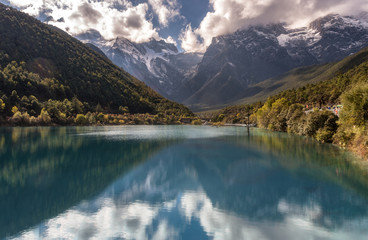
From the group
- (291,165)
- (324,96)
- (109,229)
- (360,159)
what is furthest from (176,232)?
(324,96)

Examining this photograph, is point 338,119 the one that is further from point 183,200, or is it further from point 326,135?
point 183,200

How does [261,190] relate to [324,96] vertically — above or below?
below

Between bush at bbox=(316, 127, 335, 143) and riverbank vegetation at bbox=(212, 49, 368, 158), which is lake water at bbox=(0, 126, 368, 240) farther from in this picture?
bush at bbox=(316, 127, 335, 143)

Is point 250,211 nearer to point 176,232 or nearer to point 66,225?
point 176,232

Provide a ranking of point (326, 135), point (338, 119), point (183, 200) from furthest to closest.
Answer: point (326, 135), point (338, 119), point (183, 200)

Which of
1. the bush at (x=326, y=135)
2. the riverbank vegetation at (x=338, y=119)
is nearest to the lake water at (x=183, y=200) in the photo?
the riverbank vegetation at (x=338, y=119)

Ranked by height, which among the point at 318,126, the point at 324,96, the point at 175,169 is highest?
the point at 324,96

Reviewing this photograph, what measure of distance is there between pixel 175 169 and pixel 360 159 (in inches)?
1030

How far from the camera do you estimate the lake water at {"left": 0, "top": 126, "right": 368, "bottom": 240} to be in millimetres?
16125

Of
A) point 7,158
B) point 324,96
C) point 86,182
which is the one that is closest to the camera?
point 86,182

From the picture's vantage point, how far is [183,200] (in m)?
22.6

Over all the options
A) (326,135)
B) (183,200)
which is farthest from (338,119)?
(183,200)

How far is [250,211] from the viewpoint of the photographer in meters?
19.6

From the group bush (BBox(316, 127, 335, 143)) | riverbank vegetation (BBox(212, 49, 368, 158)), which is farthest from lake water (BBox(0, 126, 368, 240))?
bush (BBox(316, 127, 335, 143))
